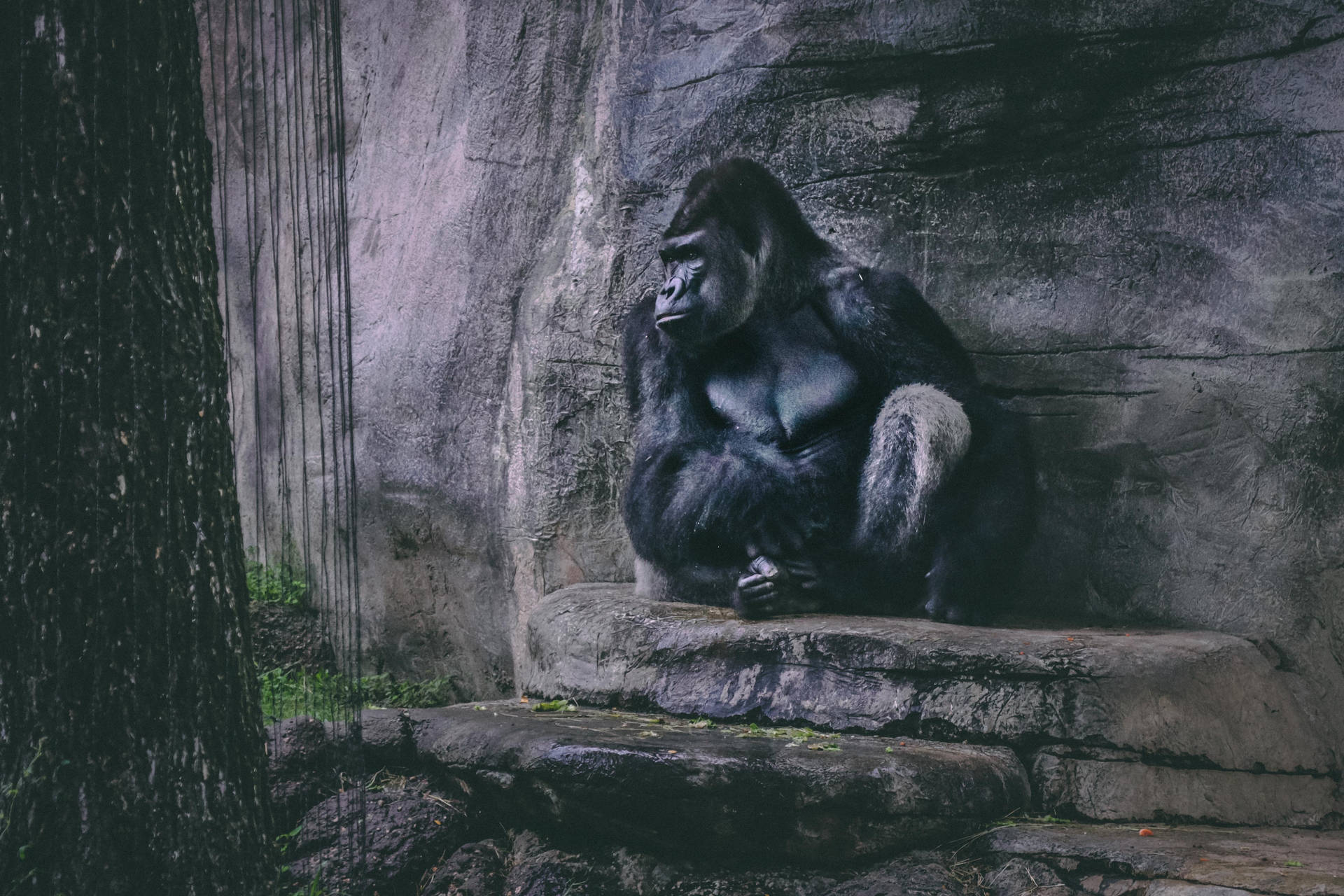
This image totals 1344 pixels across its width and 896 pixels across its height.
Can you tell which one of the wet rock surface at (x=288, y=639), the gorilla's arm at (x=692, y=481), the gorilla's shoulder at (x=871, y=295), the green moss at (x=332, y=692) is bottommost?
the green moss at (x=332, y=692)

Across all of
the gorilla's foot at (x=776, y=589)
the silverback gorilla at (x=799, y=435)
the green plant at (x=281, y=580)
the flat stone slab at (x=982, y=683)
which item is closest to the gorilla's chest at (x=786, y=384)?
the silverback gorilla at (x=799, y=435)

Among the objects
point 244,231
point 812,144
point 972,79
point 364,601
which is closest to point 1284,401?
point 972,79

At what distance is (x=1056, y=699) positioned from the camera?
3.01 m

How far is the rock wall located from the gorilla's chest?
0.69 metres

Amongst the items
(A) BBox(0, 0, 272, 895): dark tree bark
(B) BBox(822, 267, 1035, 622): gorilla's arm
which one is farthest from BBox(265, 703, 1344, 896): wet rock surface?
(A) BBox(0, 0, 272, 895): dark tree bark

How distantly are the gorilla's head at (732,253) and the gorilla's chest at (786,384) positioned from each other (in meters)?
0.11

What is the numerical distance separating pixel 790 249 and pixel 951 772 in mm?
1866

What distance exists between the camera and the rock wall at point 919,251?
12.1 feet

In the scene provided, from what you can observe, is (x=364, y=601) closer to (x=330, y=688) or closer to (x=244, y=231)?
(x=330, y=688)

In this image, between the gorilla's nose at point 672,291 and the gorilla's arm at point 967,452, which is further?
the gorilla's nose at point 672,291

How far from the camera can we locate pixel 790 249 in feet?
12.8

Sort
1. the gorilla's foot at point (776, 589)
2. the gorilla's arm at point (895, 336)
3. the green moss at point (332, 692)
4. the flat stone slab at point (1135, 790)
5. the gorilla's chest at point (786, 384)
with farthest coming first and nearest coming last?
1. the green moss at point (332, 692)
2. the gorilla's chest at point (786, 384)
3. the gorilla's arm at point (895, 336)
4. the gorilla's foot at point (776, 589)
5. the flat stone slab at point (1135, 790)

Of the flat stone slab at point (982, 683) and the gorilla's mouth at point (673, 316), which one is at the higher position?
the gorilla's mouth at point (673, 316)

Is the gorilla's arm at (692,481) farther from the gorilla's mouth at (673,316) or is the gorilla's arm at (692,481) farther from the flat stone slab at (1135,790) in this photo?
the flat stone slab at (1135,790)
